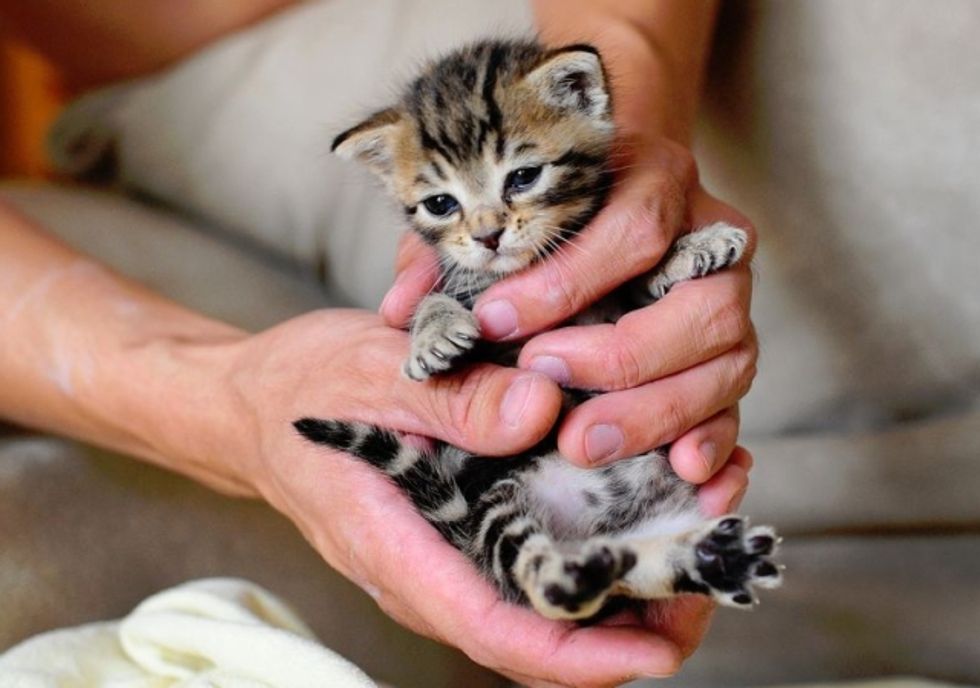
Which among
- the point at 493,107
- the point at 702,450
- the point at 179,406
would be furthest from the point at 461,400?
the point at 179,406

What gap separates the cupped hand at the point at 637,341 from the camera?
3.48 feet

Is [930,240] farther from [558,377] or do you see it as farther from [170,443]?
[170,443]

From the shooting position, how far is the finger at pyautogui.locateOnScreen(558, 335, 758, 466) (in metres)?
1.04

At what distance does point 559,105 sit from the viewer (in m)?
1.22

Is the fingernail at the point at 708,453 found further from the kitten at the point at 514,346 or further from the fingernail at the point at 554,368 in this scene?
the fingernail at the point at 554,368

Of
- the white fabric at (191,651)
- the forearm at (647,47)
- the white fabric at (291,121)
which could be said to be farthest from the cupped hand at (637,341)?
the white fabric at (291,121)

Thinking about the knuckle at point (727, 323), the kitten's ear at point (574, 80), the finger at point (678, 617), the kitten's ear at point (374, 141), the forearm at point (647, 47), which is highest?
the forearm at point (647, 47)


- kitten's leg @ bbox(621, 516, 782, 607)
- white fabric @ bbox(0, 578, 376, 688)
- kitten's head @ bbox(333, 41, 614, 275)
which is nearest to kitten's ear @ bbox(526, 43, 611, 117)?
kitten's head @ bbox(333, 41, 614, 275)

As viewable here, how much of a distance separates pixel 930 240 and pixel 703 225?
20.8 inches

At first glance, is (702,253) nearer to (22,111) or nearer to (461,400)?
(461,400)

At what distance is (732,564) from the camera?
938mm

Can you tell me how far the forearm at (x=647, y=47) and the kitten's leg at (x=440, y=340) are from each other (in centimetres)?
34

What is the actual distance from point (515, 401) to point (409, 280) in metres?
0.28

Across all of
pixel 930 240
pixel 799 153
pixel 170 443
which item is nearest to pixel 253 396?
pixel 170 443
